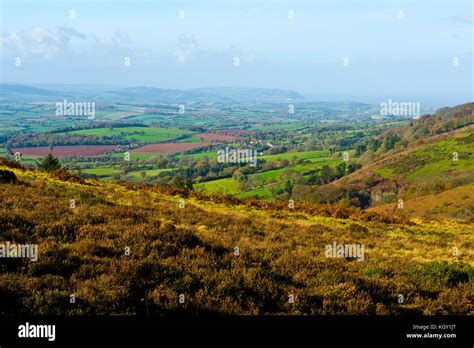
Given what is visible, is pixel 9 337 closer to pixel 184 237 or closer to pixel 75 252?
pixel 75 252

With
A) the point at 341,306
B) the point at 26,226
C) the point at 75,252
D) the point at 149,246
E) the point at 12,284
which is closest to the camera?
the point at 12,284

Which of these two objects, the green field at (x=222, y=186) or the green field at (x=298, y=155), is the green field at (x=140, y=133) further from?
the green field at (x=222, y=186)

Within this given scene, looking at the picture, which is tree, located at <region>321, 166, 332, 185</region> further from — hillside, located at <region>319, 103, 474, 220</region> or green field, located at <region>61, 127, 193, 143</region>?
green field, located at <region>61, 127, 193, 143</region>

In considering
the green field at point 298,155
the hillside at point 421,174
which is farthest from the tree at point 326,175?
the green field at point 298,155

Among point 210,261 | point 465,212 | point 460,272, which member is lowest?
point 465,212

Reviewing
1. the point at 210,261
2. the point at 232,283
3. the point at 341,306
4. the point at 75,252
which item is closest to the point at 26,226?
the point at 75,252

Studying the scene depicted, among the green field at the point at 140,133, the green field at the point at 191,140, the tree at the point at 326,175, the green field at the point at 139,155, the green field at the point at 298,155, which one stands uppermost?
the green field at the point at 140,133
